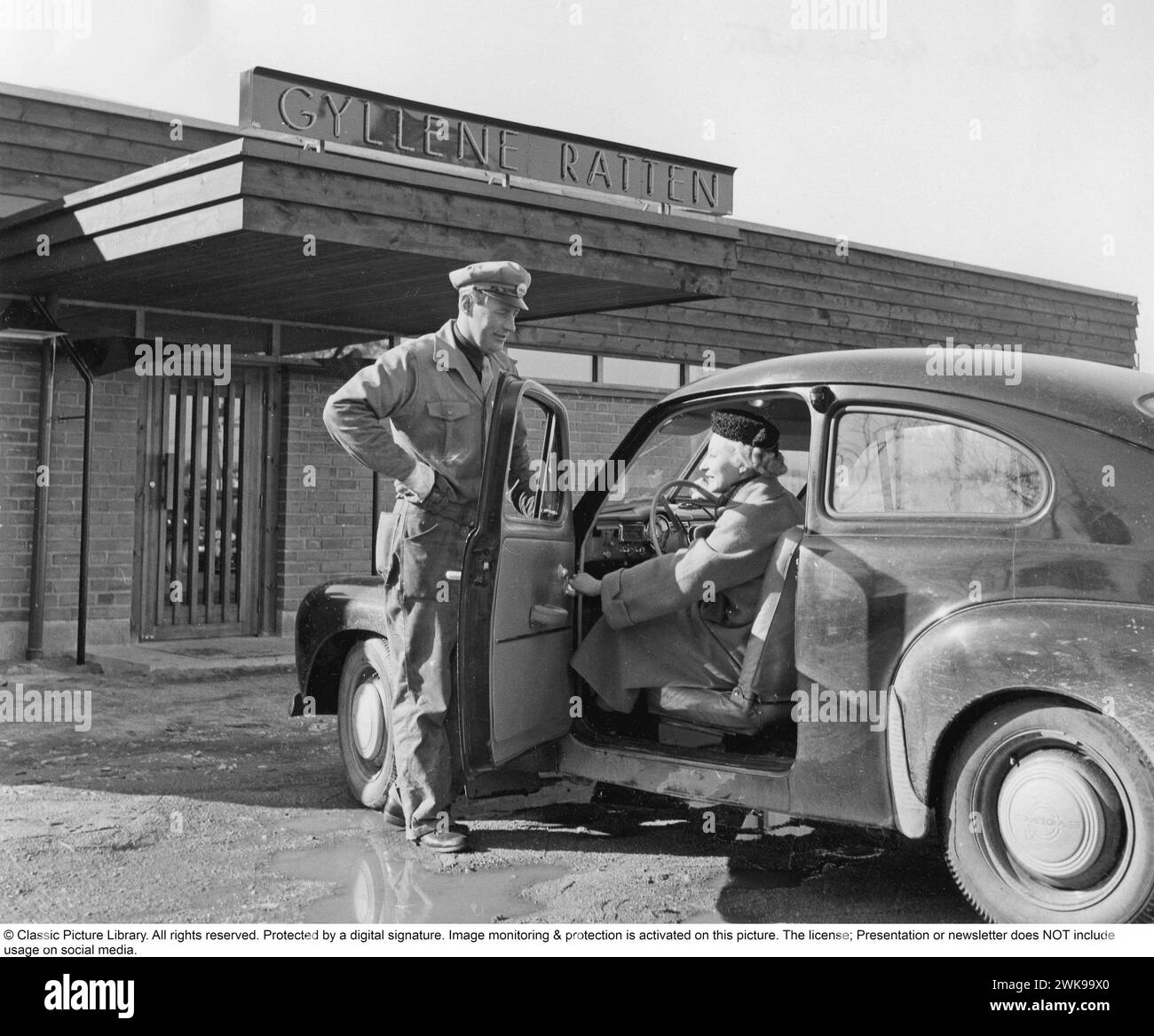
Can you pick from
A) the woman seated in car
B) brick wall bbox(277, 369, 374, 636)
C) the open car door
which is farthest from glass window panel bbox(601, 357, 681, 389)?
the woman seated in car

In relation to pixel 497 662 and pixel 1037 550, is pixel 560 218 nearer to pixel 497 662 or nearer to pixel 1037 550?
pixel 497 662

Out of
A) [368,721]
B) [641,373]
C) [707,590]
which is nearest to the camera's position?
[707,590]

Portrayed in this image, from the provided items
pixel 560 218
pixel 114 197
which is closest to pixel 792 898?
pixel 560 218

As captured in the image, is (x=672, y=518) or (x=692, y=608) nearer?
(x=692, y=608)

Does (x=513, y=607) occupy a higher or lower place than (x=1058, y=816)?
higher

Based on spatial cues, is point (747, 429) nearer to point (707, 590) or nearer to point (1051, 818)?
point (707, 590)

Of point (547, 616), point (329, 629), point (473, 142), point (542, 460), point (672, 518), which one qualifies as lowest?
point (329, 629)

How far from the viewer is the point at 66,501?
31.0ft

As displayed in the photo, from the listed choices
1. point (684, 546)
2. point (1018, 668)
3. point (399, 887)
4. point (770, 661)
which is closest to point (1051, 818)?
point (1018, 668)

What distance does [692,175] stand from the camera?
10.5 m

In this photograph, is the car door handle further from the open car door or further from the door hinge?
the door hinge

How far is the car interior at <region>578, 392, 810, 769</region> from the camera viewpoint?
411cm

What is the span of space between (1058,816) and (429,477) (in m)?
2.27

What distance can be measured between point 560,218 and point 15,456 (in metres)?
4.39
